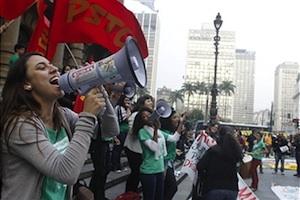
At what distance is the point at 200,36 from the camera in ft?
341

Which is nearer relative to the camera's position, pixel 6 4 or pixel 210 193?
pixel 6 4

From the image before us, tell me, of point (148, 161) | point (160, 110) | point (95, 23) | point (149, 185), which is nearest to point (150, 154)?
point (148, 161)

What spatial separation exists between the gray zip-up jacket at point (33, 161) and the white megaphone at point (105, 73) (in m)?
0.24

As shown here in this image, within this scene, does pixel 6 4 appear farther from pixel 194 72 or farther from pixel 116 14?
pixel 194 72

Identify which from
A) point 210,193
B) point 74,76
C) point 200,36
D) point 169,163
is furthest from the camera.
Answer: point 200,36

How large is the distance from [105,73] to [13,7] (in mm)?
2775

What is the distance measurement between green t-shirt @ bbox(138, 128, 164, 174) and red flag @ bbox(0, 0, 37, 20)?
2449mm

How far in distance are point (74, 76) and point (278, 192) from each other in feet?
39.3

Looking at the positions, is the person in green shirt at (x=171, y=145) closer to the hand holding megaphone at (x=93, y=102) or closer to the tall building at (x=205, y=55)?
the hand holding megaphone at (x=93, y=102)

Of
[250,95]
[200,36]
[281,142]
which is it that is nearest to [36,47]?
[281,142]

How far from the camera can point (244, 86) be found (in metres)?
160

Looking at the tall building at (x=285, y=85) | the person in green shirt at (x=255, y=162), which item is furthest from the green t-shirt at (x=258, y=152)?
the tall building at (x=285, y=85)

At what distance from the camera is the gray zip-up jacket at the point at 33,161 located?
2076 millimetres

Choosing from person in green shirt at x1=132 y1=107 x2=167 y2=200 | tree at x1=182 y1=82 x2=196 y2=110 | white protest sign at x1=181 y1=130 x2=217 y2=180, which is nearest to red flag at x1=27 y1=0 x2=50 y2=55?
person in green shirt at x1=132 y1=107 x2=167 y2=200
